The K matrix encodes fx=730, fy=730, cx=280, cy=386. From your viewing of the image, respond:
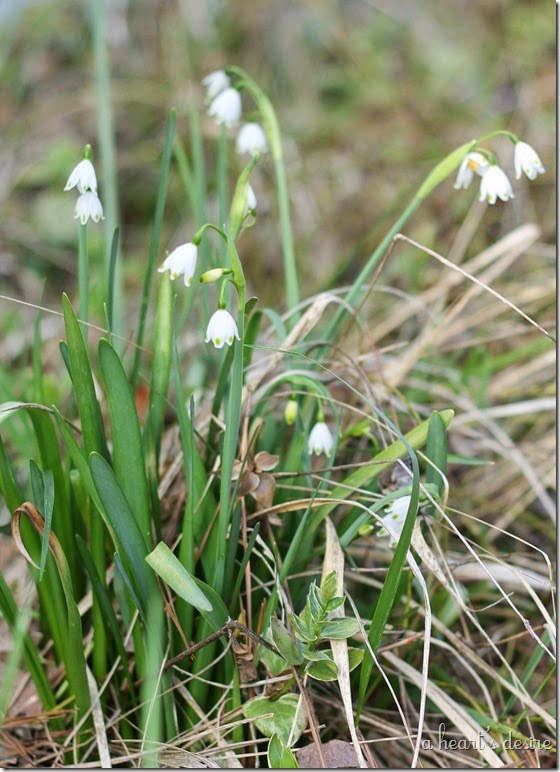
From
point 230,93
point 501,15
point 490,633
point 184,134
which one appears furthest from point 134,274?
point 501,15

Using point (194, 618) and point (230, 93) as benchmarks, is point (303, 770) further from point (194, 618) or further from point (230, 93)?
point (230, 93)

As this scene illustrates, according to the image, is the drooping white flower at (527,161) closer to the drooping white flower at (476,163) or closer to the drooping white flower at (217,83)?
the drooping white flower at (476,163)

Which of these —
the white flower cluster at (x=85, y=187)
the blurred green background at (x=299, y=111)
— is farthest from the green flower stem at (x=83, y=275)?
the blurred green background at (x=299, y=111)

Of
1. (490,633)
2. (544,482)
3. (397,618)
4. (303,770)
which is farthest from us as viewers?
(544,482)

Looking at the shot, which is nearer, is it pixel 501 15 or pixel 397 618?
pixel 397 618

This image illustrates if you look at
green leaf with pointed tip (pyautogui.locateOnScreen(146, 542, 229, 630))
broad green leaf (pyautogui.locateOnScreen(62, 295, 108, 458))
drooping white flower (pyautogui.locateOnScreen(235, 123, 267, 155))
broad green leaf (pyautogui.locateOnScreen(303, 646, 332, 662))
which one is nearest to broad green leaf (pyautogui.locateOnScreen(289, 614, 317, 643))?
broad green leaf (pyautogui.locateOnScreen(303, 646, 332, 662))

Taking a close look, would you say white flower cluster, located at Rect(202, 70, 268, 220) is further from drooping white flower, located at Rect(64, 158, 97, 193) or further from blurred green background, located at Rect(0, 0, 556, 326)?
blurred green background, located at Rect(0, 0, 556, 326)
